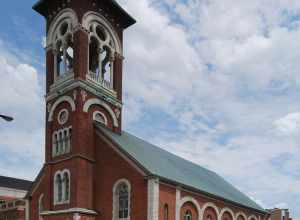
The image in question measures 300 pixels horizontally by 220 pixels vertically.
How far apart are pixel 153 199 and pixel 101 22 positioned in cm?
1693

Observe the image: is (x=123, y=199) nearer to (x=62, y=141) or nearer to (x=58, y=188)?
(x=58, y=188)

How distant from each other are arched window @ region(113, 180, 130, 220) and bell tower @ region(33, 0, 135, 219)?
6.12 ft

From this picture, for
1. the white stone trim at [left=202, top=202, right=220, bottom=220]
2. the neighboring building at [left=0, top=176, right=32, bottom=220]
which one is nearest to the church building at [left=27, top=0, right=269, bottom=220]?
the white stone trim at [left=202, top=202, right=220, bottom=220]

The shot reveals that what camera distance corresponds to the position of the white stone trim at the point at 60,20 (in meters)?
34.4

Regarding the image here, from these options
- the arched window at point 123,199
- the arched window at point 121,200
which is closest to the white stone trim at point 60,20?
the arched window at point 121,200

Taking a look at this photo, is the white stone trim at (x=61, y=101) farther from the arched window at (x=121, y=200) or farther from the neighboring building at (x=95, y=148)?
the arched window at (x=121, y=200)

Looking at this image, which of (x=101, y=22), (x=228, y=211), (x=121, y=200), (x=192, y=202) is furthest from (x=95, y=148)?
(x=228, y=211)

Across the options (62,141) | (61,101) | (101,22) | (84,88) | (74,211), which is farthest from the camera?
(101,22)

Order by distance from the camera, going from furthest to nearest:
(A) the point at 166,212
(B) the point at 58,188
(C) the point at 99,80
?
(C) the point at 99,80
(B) the point at 58,188
(A) the point at 166,212

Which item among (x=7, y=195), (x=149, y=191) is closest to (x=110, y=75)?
(x=149, y=191)

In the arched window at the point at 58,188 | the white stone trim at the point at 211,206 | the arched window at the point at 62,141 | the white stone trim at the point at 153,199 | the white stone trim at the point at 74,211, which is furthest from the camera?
the white stone trim at the point at 211,206

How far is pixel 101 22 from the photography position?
119 ft

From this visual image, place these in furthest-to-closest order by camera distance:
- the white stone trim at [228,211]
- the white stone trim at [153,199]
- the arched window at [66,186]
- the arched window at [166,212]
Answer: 1. the white stone trim at [228,211]
2. the arched window at [66,186]
3. the arched window at [166,212]
4. the white stone trim at [153,199]

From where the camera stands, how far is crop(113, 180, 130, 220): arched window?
30.0 metres
